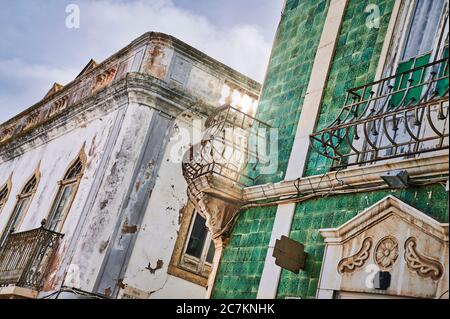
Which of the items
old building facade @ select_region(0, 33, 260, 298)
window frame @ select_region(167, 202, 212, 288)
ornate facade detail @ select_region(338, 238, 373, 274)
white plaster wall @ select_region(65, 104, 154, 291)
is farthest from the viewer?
window frame @ select_region(167, 202, 212, 288)

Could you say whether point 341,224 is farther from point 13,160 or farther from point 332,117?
point 13,160

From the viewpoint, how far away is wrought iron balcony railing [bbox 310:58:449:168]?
5.69 m

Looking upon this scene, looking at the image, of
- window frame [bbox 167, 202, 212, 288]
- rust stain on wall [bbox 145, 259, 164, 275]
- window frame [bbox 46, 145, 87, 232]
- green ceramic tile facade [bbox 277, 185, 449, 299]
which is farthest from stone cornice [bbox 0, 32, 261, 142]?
green ceramic tile facade [bbox 277, 185, 449, 299]

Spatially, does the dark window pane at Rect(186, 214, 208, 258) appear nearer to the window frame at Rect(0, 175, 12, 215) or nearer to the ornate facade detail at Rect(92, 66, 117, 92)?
the ornate facade detail at Rect(92, 66, 117, 92)

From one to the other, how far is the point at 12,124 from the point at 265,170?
12.5 m

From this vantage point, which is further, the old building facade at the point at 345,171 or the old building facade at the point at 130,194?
the old building facade at the point at 130,194

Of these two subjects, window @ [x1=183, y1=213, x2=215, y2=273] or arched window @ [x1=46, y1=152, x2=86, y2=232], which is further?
arched window @ [x1=46, y1=152, x2=86, y2=232]

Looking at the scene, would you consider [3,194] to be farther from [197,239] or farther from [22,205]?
[197,239]

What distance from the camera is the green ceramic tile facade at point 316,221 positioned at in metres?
6.26

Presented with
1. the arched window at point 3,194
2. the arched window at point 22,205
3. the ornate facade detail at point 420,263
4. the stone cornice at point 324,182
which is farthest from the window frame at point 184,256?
the ornate facade detail at point 420,263

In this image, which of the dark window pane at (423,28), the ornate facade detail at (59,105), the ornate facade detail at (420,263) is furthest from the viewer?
the ornate facade detail at (59,105)

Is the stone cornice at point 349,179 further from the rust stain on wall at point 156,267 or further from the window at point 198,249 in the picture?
the window at point 198,249

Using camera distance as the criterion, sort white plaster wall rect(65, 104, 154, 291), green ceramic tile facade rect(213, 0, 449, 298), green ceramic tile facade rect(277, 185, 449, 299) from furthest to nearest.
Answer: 1. white plaster wall rect(65, 104, 154, 291)
2. green ceramic tile facade rect(213, 0, 449, 298)
3. green ceramic tile facade rect(277, 185, 449, 299)

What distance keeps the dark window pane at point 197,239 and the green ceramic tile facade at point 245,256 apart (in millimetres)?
3614
